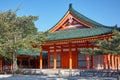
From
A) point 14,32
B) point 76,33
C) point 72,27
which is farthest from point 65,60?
point 14,32

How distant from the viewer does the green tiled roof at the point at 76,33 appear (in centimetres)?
2858

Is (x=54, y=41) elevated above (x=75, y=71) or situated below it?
above

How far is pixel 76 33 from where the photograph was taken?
30875mm

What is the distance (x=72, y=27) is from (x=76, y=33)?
2.23 m

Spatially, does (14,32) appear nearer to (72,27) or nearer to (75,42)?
(75,42)

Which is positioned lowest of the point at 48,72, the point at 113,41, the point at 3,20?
the point at 48,72

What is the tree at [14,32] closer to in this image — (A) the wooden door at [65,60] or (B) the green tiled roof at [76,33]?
(B) the green tiled roof at [76,33]

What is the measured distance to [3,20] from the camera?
25.8 meters

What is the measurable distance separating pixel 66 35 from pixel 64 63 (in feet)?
15.8

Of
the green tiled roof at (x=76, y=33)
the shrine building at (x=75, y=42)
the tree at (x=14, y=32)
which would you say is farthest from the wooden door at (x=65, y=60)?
the tree at (x=14, y=32)

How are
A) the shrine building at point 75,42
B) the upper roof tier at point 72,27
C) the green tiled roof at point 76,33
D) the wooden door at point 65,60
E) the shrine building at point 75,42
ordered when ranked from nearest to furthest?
the green tiled roof at point 76,33
the shrine building at point 75,42
the shrine building at point 75,42
the upper roof tier at point 72,27
the wooden door at point 65,60

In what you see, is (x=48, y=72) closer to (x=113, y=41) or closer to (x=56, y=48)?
(x=56, y=48)

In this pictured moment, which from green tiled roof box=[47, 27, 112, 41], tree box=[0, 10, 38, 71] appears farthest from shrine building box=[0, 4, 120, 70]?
tree box=[0, 10, 38, 71]

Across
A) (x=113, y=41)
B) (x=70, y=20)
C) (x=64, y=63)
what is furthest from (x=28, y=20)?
(x=113, y=41)
